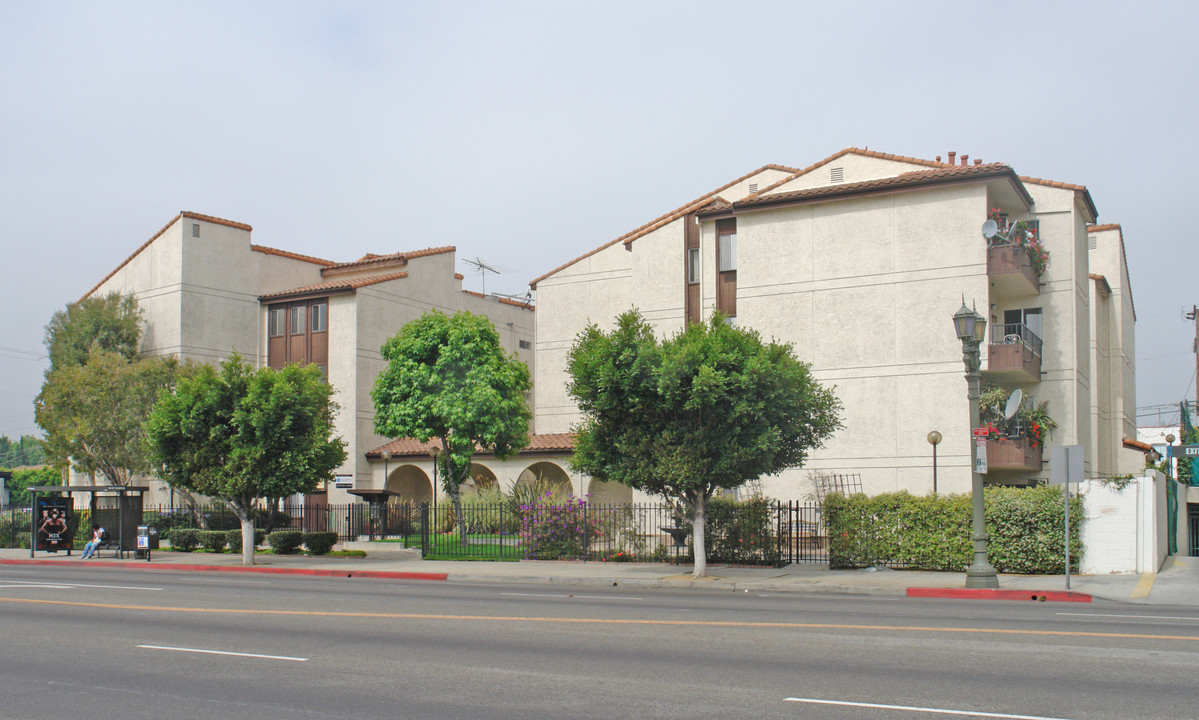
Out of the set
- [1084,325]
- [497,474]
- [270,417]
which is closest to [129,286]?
[497,474]

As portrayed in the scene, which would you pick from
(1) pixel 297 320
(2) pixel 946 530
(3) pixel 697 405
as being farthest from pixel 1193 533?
(1) pixel 297 320

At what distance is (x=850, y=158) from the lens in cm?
3531

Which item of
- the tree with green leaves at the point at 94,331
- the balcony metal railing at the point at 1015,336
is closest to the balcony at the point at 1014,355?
the balcony metal railing at the point at 1015,336

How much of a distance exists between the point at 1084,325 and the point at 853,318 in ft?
28.3

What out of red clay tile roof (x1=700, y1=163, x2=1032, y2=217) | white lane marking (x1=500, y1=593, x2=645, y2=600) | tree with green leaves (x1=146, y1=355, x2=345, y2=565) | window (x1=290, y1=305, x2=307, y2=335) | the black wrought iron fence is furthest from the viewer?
window (x1=290, y1=305, x2=307, y2=335)

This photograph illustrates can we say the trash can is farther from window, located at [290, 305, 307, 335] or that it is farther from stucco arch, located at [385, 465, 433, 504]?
window, located at [290, 305, 307, 335]

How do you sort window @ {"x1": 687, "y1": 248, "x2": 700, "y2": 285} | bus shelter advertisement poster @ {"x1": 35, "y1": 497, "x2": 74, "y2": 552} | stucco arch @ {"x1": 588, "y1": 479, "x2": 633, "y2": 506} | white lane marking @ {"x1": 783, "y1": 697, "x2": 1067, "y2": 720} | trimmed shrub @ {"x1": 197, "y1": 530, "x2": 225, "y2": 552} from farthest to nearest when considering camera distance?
1. stucco arch @ {"x1": 588, "y1": 479, "x2": 633, "y2": 506}
2. window @ {"x1": 687, "y1": 248, "x2": 700, "y2": 285}
3. trimmed shrub @ {"x1": 197, "y1": 530, "x2": 225, "y2": 552}
4. bus shelter advertisement poster @ {"x1": 35, "y1": 497, "x2": 74, "y2": 552}
5. white lane marking @ {"x1": 783, "y1": 697, "x2": 1067, "y2": 720}

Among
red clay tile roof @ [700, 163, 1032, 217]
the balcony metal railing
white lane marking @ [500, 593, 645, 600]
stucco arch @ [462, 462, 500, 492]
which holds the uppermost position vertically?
red clay tile roof @ [700, 163, 1032, 217]

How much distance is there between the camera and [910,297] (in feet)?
103

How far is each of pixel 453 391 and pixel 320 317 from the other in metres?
15.1

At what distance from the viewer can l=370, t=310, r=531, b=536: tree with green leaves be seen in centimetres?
3556

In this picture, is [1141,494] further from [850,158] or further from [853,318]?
[850,158]

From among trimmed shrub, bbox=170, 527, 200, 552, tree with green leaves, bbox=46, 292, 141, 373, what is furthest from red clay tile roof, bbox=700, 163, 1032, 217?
tree with green leaves, bbox=46, 292, 141, 373

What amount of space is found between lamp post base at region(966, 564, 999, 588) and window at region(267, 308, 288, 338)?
3823cm
